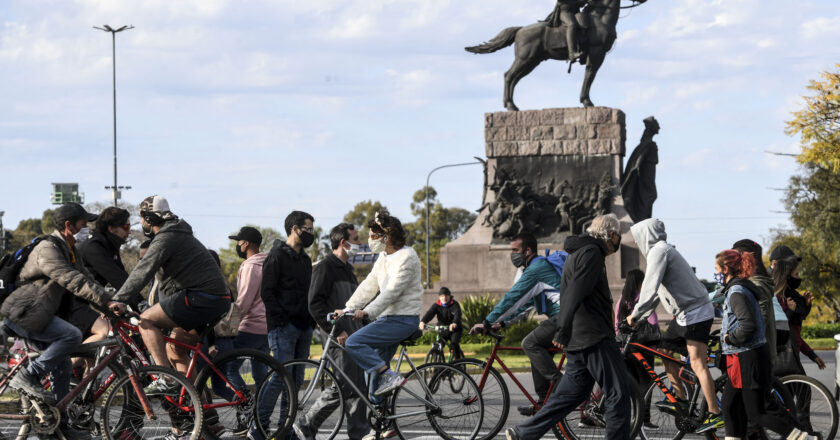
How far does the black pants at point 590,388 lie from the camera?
25.0ft

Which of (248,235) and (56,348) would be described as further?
(248,235)

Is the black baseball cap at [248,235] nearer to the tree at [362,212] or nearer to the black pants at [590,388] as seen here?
the black pants at [590,388]

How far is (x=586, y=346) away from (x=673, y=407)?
4.78 feet

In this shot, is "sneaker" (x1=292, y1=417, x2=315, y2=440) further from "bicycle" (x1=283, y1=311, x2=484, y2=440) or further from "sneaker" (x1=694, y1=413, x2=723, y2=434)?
"sneaker" (x1=694, y1=413, x2=723, y2=434)

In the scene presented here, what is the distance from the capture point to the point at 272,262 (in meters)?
9.34

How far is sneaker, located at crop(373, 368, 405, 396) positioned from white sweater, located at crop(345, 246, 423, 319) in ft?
1.46

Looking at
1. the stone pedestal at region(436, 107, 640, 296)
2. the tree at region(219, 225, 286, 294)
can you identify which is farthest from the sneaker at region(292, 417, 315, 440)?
the tree at region(219, 225, 286, 294)

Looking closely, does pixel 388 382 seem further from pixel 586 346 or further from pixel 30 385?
pixel 30 385

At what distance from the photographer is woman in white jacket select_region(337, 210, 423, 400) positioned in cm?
879

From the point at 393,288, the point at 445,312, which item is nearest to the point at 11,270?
the point at 393,288

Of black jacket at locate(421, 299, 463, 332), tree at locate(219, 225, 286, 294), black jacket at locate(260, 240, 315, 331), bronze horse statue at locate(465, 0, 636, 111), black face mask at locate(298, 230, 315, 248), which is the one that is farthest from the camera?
tree at locate(219, 225, 286, 294)

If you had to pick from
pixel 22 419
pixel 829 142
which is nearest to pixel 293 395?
pixel 22 419

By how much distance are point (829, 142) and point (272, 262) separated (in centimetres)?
2450

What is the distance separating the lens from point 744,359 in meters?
8.02
